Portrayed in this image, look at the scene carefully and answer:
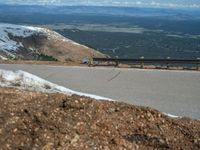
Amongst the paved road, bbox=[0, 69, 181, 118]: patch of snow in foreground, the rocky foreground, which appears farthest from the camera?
the paved road

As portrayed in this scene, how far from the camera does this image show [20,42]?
267 feet

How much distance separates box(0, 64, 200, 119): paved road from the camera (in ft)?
54.3

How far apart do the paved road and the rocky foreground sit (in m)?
5.95

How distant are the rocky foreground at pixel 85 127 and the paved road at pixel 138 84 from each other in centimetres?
595

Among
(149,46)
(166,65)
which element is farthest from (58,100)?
(149,46)

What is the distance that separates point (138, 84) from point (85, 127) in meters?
12.7

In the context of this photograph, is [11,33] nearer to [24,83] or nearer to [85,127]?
[24,83]

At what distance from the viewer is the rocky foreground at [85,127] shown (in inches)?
301

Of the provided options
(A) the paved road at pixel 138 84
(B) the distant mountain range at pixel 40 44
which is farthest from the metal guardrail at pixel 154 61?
(B) the distant mountain range at pixel 40 44

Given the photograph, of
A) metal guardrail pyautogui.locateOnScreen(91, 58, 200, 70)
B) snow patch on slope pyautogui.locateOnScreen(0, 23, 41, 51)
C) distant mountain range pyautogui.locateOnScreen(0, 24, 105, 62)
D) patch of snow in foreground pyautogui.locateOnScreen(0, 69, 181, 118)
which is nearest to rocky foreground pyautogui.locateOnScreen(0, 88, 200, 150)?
patch of snow in foreground pyautogui.locateOnScreen(0, 69, 181, 118)

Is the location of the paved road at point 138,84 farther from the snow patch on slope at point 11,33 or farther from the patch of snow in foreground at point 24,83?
the snow patch on slope at point 11,33

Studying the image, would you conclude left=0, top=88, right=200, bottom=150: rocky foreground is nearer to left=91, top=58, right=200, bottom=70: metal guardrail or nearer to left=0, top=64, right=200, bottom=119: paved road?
left=0, top=64, right=200, bottom=119: paved road

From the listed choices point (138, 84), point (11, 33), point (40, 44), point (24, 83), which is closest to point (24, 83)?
point (24, 83)

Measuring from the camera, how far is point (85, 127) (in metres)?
8.02
